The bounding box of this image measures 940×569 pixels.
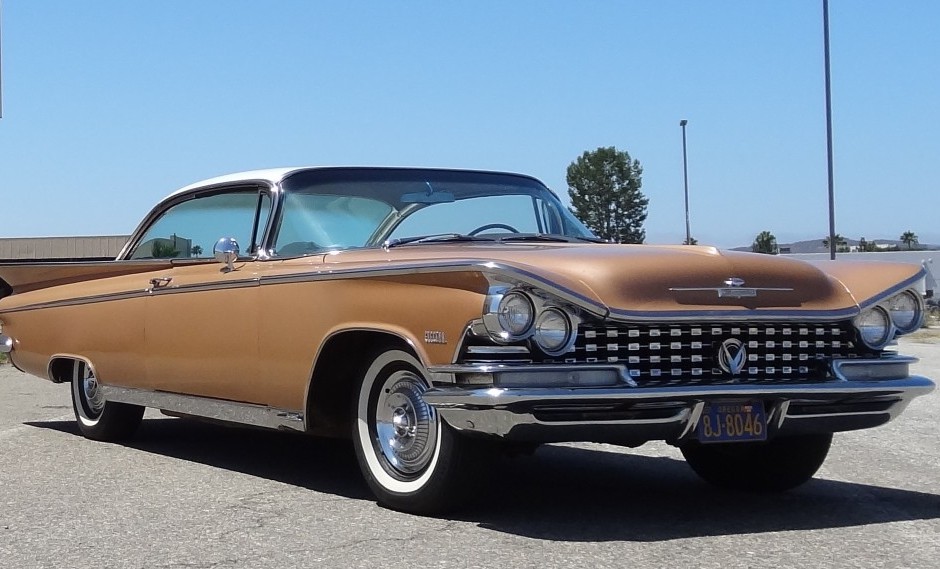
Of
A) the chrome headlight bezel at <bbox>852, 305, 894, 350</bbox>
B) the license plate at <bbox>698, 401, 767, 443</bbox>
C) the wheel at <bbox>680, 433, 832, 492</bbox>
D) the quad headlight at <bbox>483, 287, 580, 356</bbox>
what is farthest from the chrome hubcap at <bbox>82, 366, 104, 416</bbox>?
the chrome headlight bezel at <bbox>852, 305, 894, 350</bbox>

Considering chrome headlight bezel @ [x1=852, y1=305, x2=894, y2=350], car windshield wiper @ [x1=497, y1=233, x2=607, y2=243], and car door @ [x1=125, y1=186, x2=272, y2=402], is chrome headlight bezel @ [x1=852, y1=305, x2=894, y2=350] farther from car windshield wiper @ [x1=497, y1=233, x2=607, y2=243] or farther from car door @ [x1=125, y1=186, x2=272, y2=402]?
car door @ [x1=125, y1=186, x2=272, y2=402]

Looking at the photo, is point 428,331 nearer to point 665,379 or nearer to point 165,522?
point 665,379

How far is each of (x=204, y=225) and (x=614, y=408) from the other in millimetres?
3511

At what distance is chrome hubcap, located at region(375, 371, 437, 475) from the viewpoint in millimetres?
5309

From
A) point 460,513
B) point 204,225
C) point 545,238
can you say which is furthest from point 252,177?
point 460,513

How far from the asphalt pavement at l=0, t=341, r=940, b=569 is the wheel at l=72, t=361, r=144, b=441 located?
0.86ft

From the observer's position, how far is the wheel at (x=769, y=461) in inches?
237

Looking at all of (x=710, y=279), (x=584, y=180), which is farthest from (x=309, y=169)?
(x=584, y=180)

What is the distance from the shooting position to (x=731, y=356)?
16.9ft

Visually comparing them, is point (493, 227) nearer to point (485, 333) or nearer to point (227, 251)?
point (227, 251)

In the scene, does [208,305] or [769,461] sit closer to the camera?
[769,461]

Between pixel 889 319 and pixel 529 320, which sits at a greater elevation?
pixel 529 320

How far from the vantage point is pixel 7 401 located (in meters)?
10.9

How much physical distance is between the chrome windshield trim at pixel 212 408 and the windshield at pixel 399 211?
804 mm
